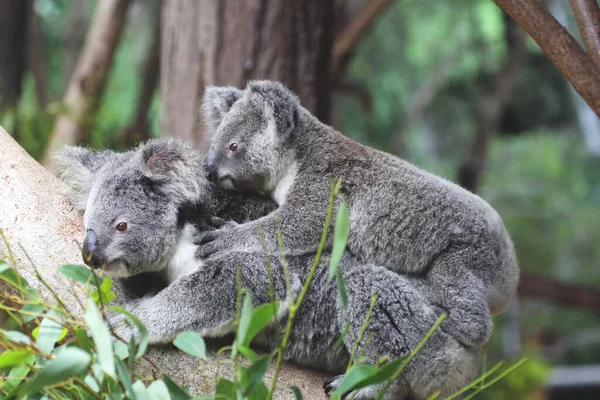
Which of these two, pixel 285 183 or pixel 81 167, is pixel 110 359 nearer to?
pixel 81 167

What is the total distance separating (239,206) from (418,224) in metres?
0.74

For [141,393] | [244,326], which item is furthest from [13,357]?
[244,326]

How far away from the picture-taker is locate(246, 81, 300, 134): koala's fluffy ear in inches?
116

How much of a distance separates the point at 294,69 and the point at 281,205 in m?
1.89

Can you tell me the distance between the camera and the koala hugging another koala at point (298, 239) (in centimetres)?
240

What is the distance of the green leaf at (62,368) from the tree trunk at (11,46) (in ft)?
19.0

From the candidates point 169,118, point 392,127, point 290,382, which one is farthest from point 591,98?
point 392,127

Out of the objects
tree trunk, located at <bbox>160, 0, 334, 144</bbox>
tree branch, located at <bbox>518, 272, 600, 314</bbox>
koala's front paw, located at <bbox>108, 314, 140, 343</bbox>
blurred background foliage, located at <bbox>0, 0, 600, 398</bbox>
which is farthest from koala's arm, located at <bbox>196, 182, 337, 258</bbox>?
tree branch, located at <bbox>518, 272, 600, 314</bbox>

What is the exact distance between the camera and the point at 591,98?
2510mm

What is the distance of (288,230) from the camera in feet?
8.66

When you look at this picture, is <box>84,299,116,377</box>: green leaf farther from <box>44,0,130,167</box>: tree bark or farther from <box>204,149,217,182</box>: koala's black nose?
<box>44,0,130,167</box>: tree bark

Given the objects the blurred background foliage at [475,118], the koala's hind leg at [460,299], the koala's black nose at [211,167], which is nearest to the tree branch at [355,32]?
the blurred background foliage at [475,118]

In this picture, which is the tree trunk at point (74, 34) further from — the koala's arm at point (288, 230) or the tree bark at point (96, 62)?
the koala's arm at point (288, 230)

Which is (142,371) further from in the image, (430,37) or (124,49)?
(124,49)
